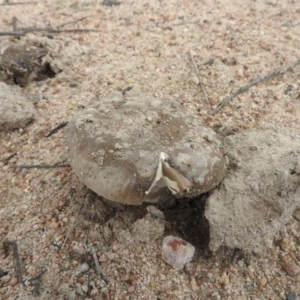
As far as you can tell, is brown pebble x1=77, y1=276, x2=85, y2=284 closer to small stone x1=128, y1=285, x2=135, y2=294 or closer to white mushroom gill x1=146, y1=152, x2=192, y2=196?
small stone x1=128, y1=285, x2=135, y2=294

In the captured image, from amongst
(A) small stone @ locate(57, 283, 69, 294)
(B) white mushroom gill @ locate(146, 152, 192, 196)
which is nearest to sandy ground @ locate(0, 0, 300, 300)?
(A) small stone @ locate(57, 283, 69, 294)

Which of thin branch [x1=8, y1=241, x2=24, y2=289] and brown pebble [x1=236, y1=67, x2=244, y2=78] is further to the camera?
brown pebble [x1=236, y1=67, x2=244, y2=78]

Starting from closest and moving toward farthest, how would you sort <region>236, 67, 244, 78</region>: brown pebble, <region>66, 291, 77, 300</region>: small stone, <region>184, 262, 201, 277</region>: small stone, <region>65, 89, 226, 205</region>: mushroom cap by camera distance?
<region>65, 89, 226, 205</region>: mushroom cap
<region>66, 291, 77, 300</region>: small stone
<region>184, 262, 201, 277</region>: small stone
<region>236, 67, 244, 78</region>: brown pebble

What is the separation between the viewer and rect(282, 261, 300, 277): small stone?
2.12m

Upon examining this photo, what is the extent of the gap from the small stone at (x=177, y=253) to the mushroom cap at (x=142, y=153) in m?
0.32

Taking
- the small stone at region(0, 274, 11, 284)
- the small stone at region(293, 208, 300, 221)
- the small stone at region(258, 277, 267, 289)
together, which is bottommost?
the small stone at region(0, 274, 11, 284)

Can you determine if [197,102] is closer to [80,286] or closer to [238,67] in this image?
[238,67]

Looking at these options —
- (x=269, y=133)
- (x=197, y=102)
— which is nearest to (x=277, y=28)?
(x=197, y=102)

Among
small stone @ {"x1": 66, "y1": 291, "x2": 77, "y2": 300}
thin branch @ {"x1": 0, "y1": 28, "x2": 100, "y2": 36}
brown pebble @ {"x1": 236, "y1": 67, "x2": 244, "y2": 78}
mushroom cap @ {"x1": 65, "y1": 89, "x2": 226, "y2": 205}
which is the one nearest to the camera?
mushroom cap @ {"x1": 65, "y1": 89, "x2": 226, "y2": 205}

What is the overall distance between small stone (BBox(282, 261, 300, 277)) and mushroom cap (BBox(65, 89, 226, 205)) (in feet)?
2.25

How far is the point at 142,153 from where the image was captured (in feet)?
6.26

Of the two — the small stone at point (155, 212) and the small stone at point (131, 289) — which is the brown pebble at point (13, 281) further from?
the small stone at point (155, 212)

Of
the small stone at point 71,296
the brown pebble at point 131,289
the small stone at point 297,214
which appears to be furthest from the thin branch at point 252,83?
the small stone at point 71,296

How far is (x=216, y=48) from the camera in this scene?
3.73 m
